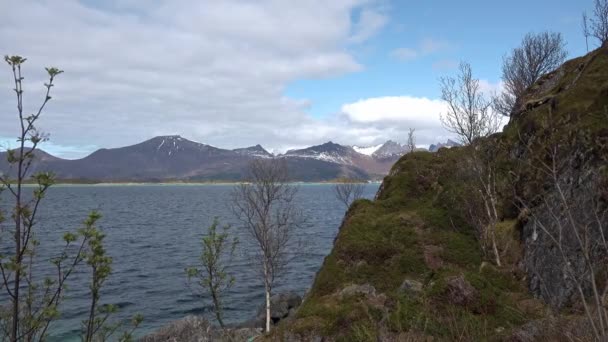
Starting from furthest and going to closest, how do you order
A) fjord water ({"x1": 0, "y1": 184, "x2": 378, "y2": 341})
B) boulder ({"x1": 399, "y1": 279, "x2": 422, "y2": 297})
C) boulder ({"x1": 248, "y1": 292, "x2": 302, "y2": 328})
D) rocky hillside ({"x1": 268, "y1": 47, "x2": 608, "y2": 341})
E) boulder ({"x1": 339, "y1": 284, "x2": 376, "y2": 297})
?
fjord water ({"x1": 0, "y1": 184, "x2": 378, "y2": 341})
boulder ({"x1": 248, "y1": 292, "x2": 302, "y2": 328})
boulder ({"x1": 339, "y1": 284, "x2": 376, "y2": 297})
boulder ({"x1": 399, "y1": 279, "x2": 422, "y2": 297})
rocky hillside ({"x1": 268, "y1": 47, "x2": 608, "y2": 341})

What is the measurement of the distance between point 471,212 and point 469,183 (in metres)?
2.07

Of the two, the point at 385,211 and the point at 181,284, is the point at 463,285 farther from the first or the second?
the point at 181,284

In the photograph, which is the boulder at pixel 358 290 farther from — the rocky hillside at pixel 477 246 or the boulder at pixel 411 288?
the boulder at pixel 411 288

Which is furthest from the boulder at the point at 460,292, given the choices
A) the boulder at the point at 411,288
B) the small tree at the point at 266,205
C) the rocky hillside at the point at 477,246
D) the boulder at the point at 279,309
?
the boulder at the point at 279,309

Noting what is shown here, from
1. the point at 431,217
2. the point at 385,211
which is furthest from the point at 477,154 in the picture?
the point at 385,211

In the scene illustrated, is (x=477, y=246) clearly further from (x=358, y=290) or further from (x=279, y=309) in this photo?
(x=279, y=309)

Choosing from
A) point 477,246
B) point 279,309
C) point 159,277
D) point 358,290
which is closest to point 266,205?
point 279,309

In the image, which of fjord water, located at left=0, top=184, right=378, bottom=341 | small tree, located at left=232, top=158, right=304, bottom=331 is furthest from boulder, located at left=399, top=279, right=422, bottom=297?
small tree, located at left=232, top=158, right=304, bottom=331

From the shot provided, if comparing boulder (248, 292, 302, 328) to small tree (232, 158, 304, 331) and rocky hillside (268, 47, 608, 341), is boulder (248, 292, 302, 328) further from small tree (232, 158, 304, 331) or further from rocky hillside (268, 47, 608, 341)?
rocky hillside (268, 47, 608, 341)

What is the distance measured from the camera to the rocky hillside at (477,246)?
10.0 meters

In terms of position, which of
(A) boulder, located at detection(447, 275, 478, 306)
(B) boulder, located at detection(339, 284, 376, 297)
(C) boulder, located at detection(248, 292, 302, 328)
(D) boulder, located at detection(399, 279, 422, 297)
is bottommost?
(C) boulder, located at detection(248, 292, 302, 328)

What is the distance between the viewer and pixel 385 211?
26453 mm

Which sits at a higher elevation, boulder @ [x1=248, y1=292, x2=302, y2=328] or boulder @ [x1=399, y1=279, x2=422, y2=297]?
boulder @ [x1=399, y1=279, x2=422, y2=297]

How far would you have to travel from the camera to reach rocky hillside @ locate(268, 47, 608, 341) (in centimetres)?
1002
